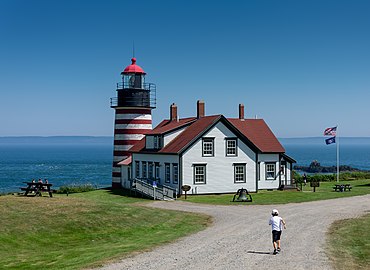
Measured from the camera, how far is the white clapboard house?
43375 millimetres

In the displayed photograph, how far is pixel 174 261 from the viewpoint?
706 inches

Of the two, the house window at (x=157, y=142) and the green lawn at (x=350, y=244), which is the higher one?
the house window at (x=157, y=142)

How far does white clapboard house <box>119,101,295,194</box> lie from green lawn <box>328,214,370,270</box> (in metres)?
17.4

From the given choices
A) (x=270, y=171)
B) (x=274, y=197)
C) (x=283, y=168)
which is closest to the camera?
(x=274, y=197)

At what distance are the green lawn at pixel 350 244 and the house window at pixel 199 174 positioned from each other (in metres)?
17.3

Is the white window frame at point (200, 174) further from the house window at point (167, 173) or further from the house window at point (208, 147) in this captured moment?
the house window at point (167, 173)

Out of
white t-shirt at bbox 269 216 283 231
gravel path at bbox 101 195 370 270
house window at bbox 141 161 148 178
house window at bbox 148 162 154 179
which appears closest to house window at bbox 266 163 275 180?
A: house window at bbox 148 162 154 179

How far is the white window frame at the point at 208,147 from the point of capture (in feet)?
144

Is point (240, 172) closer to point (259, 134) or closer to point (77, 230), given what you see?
point (259, 134)

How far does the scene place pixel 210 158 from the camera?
4406 cm

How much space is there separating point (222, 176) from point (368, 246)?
23923 mm

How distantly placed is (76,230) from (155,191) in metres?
16.8


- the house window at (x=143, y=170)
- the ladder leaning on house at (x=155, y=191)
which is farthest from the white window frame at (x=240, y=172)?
the house window at (x=143, y=170)

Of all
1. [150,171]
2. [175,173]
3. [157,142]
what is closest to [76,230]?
[175,173]
